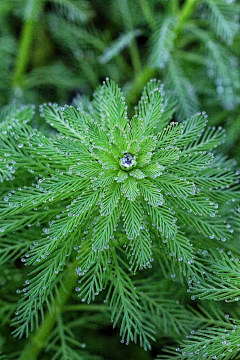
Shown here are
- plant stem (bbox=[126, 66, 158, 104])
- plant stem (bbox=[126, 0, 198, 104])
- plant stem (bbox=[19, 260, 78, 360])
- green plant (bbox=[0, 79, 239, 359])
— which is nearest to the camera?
green plant (bbox=[0, 79, 239, 359])

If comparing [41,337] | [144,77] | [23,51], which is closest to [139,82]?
[144,77]

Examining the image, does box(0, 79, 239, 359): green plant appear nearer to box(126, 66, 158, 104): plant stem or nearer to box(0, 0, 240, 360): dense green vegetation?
box(0, 0, 240, 360): dense green vegetation

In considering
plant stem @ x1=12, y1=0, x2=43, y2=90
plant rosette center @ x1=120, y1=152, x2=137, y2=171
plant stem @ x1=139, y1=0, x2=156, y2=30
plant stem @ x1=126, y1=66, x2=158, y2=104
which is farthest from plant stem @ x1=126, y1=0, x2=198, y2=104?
plant rosette center @ x1=120, y1=152, x2=137, y2=171

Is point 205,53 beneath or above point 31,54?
beneath

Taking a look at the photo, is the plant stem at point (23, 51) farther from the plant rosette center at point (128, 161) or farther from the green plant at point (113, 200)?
the plant rosette center at point (128, 161)

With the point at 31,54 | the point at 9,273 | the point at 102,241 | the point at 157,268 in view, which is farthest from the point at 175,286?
the point at 31,54

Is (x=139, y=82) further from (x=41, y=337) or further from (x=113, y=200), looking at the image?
(x=41, y=337)

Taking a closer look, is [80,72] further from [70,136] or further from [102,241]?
[102,241]

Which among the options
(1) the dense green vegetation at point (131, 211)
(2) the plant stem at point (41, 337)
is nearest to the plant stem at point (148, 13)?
(1) the dense green vegetation at point (131, 211)
